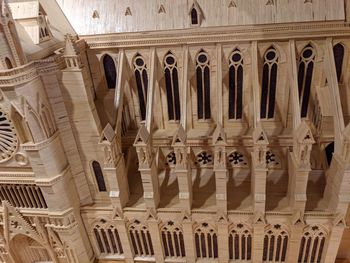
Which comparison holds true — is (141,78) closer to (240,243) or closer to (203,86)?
(203,86)

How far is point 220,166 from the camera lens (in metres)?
13.7

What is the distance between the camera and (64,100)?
13.7m

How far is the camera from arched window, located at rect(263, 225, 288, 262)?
1495cm

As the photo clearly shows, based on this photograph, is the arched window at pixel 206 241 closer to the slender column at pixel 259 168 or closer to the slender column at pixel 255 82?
the slender column at pixel 259 168

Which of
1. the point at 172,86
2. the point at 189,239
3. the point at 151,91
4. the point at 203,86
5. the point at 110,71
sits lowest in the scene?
the point at 189,239

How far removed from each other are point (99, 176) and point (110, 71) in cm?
505

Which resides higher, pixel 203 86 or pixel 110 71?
pixel 110 71

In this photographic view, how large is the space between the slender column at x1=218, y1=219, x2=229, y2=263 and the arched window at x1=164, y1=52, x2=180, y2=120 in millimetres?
5502

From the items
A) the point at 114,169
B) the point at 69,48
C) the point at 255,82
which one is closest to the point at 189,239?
the point at 114,169

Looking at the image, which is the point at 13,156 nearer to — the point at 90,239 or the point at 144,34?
the point at 90,239

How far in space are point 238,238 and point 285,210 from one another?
263 centimetres

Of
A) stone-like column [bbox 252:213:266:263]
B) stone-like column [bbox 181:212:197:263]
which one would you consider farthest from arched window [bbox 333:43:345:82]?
stone-like column [bbox 181:212:197:263]

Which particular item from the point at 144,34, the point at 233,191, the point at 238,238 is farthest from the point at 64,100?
the point at 238,238

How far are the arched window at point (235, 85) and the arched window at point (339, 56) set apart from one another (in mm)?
4021
